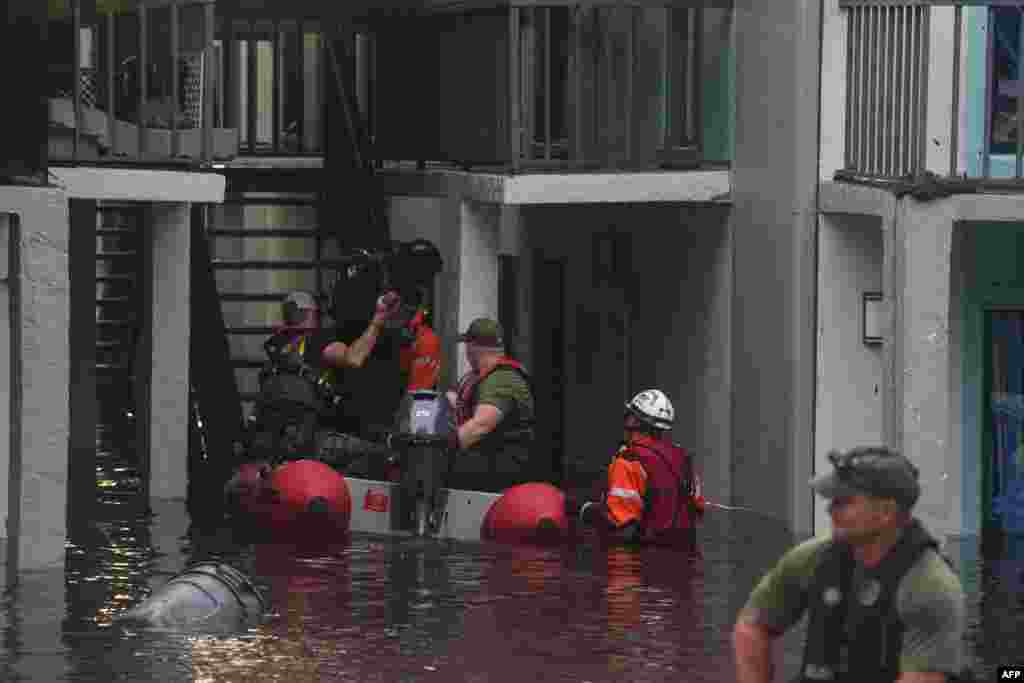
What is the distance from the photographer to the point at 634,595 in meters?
16.3

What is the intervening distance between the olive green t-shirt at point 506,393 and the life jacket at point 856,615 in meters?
10.2

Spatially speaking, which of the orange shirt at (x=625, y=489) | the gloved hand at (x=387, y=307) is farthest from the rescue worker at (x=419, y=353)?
the orange shirt at (x=625, y=489)

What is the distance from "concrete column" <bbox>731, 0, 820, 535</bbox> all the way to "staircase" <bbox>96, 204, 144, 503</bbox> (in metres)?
4.73

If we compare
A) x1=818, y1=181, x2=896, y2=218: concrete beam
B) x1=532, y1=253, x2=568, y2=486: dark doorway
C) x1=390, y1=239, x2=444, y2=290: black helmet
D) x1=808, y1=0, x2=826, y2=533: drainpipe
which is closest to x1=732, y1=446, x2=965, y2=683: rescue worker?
x1=818, y1=181, x2=896, y2=218: concrete beam

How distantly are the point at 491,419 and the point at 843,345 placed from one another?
101 inches

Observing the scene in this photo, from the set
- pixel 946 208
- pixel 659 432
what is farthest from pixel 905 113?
pixel 659 432

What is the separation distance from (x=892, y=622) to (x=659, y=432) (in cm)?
897

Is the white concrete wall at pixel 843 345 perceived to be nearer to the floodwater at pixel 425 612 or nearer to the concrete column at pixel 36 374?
the floodwater at pixel 425 612

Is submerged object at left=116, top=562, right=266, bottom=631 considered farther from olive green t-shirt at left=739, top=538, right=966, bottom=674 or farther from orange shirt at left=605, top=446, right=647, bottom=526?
olive green t-shirt at left=739, top=538, right=966, bottom=674

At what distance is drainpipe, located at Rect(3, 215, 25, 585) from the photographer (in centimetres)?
1672

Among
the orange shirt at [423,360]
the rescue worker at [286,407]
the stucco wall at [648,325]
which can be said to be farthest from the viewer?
the stucco wall at [648,325]

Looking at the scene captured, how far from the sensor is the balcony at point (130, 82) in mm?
18828

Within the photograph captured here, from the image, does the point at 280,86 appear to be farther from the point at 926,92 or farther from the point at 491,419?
the point at 926,92

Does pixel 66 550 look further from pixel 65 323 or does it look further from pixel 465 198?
pixel 465 198
